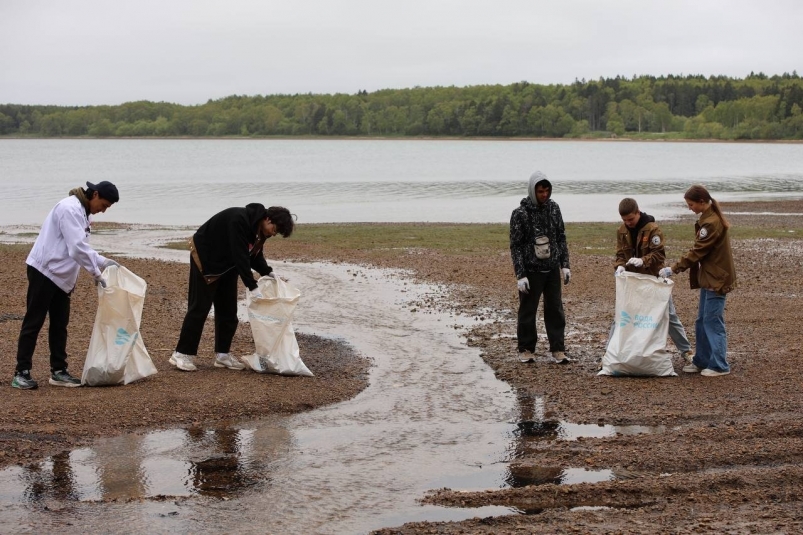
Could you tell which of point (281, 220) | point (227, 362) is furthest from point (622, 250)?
point (227, 362)

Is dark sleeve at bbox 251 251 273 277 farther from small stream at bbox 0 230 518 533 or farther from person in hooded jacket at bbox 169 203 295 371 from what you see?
small stream at bbox 0 230 518 533

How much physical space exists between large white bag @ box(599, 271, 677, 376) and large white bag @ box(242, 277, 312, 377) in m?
3.08

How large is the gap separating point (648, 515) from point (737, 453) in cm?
139

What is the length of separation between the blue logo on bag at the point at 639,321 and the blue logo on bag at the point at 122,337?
464cm

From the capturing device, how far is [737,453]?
6.53 meters

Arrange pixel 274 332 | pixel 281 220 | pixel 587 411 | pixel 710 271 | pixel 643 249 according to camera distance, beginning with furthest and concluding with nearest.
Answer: pixel 643 249 → pixel 274 332 → pixel 710 271 → pixel 281 220 → pixel 587 411

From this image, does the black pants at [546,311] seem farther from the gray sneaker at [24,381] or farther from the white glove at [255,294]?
the gray sneaker at [24,381]

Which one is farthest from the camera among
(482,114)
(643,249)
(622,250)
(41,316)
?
(482,114)

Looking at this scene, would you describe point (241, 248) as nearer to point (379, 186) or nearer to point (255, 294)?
point (255, 294)

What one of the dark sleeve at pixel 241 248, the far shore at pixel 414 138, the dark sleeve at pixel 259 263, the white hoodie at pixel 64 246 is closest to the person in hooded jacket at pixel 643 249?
the dark sleeve at pixel 259 263

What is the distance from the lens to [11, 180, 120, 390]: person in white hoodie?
8.05 metres

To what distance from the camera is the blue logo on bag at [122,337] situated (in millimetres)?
8469

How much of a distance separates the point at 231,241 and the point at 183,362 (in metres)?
1.34

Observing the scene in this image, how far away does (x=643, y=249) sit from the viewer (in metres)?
9.42
